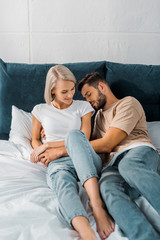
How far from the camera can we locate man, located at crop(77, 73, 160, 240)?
1048 millimetres

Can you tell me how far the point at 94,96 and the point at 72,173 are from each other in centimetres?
63

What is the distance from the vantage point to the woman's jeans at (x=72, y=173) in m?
1.11

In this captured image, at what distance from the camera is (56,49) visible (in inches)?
93.4

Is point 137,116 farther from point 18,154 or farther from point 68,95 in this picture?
point 18,154

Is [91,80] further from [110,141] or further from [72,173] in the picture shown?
[72,173]

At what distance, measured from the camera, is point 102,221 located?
1.08 m

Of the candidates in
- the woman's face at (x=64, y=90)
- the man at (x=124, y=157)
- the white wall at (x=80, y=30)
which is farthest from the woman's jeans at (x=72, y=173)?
the white wall at (x=80, y=30)

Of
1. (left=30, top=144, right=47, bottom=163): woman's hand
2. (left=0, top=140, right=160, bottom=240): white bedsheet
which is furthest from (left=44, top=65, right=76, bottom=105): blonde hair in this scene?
(left=0, top=140, right=160, bottom=240): white bedsheet

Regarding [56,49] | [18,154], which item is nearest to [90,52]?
[56,49]

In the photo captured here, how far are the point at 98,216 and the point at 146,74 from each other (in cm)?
123

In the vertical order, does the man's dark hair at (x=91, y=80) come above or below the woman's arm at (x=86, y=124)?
above

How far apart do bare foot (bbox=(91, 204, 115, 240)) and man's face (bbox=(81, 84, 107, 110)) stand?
821 mm

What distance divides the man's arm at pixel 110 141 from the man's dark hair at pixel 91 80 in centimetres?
43

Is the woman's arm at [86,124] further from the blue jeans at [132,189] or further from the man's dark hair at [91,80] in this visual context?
the blue jeans at [132,189]
